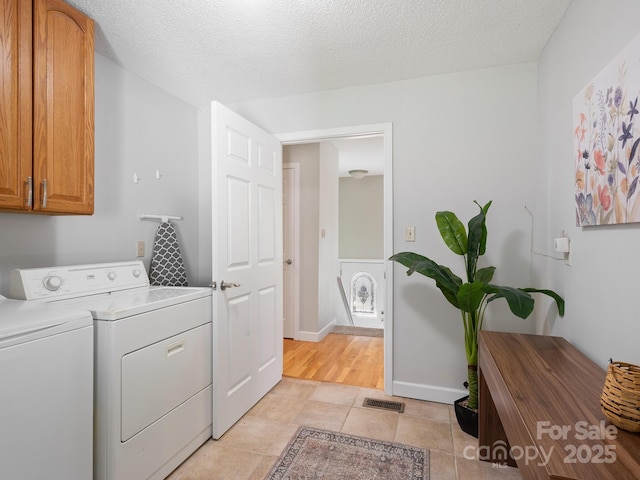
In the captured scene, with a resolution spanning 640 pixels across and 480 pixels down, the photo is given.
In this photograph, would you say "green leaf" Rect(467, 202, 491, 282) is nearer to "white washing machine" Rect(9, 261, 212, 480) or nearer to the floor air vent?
the floor air vent

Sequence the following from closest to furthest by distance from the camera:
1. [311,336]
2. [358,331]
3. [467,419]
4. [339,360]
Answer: [467,419] → [339,360] → [311,336] → [358,331]

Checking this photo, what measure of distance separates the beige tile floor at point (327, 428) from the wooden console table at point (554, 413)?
63cm

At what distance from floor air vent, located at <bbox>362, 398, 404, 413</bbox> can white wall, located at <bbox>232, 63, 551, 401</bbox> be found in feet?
0.46

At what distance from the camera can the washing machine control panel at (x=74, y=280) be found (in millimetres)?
1656

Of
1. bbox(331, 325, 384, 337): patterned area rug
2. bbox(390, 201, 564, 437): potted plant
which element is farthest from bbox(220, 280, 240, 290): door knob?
bbox(331, 325, 384, 337): patterned area rug

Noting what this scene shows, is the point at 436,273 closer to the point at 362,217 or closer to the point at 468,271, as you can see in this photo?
the point at 468,271

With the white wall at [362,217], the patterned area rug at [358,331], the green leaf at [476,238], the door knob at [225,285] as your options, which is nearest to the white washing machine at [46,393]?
the door knob at [225,285]

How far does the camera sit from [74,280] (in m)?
1.84

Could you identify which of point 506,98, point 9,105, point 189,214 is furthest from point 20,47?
point 506,98

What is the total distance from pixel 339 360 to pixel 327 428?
4.05 ft

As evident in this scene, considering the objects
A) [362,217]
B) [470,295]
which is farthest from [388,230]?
[362,217]

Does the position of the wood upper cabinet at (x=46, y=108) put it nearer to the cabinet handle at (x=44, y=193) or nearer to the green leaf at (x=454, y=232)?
the cabinet handle at (x=44, y=193)

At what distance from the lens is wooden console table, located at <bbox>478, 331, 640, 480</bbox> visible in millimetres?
791

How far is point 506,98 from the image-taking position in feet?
7.75
